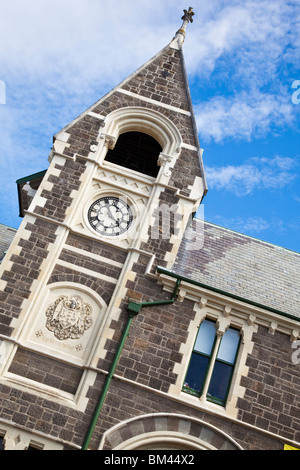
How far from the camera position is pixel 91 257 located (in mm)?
14328

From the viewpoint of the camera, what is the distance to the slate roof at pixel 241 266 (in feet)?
47.9

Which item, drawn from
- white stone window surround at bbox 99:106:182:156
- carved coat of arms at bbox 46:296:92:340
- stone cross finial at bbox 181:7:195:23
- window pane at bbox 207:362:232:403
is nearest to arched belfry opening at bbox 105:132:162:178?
white stone window surround at bbox 99:106:182:156

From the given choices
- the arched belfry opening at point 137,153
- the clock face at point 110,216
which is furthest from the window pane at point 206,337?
the arched belfry opening at point 137,153

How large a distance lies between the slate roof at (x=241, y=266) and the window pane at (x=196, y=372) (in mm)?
2066

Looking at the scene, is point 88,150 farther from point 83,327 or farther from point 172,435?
point 172,435

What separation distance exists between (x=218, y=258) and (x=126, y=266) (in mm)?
3403

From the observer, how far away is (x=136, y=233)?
1488 cm

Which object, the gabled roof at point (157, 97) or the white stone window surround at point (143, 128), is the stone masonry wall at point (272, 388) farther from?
the white stone window surround at point (143, 128)

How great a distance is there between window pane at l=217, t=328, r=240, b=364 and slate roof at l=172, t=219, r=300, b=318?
3.55ft

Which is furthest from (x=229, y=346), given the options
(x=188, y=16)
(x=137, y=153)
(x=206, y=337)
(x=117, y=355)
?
(x=188, y=16)

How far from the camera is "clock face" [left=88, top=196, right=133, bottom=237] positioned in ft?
49.3

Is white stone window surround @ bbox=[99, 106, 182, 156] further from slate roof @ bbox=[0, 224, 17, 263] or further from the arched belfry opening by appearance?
slate roof @ bbox=[0, 224, 17, 263]

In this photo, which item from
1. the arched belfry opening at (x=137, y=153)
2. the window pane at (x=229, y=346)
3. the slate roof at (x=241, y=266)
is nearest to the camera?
the window pane at (x=229, y=346)
